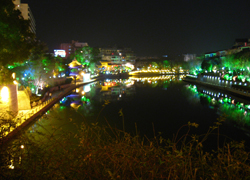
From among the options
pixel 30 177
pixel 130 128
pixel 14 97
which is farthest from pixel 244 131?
pixel 14 97

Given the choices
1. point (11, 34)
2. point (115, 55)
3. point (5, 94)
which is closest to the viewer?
point (11, 34)

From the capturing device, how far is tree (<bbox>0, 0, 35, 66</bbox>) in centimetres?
830

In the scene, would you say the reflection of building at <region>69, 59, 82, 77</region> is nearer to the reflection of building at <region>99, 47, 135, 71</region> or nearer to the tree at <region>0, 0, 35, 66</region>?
the tree at <region>0, 0, 35, 66</region>

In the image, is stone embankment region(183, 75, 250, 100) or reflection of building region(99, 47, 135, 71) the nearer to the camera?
stone embankment region(183, 75, 250, 100)

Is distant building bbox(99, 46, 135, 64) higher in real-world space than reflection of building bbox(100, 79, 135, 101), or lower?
higher

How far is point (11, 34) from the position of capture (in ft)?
27.9

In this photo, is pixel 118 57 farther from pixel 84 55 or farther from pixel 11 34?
pixel 11 34

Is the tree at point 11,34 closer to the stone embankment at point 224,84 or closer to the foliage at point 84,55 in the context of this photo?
the stone embankment at point 224,84

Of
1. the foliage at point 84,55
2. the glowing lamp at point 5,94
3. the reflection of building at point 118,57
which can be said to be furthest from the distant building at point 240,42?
the glowing lamp at point 5,94

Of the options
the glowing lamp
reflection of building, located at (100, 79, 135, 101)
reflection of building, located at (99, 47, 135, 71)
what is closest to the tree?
the glowing lamp

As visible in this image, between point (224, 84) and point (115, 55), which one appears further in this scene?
point (115, 55)

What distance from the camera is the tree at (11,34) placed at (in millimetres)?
8305

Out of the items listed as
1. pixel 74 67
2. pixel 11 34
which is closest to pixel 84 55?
pixel 74 67

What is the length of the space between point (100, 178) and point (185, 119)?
10.4 meters
